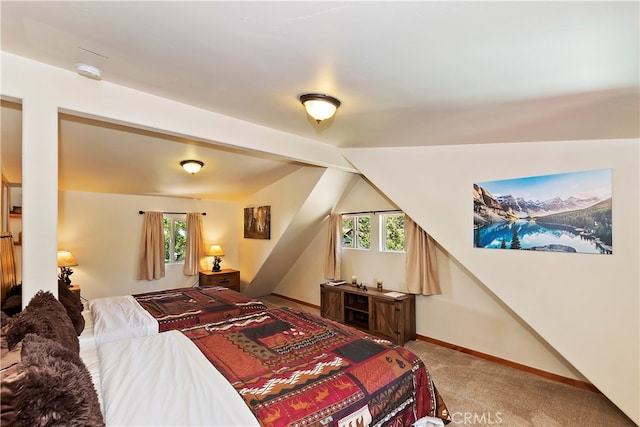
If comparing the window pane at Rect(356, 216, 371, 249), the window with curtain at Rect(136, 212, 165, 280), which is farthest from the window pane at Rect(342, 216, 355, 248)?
the window with curtain at Rect(136, 212, 165, 280)

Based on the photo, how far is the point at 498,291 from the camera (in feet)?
9.11

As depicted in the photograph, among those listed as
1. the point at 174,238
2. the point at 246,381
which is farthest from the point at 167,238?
the point at 246,381

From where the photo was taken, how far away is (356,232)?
198 inches

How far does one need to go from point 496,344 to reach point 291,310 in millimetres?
2367

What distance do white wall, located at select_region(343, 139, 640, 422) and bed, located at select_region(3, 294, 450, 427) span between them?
48.3 inches

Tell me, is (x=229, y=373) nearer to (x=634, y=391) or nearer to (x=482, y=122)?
(x=482, y=122)

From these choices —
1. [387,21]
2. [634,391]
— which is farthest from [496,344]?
[387,21]

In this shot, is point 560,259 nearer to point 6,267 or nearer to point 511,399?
point 511,399

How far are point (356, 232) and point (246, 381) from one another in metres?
3.52

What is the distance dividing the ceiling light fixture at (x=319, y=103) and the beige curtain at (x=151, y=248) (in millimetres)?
4388

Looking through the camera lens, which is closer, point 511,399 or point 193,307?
point 511,399

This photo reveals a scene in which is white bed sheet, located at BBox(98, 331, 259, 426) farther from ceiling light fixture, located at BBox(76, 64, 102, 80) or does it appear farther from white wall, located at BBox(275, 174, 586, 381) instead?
white wall, located at BBox(275, 174, 586, 381)

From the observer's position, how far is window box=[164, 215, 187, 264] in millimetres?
5719

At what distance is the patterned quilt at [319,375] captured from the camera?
60.4 inches
